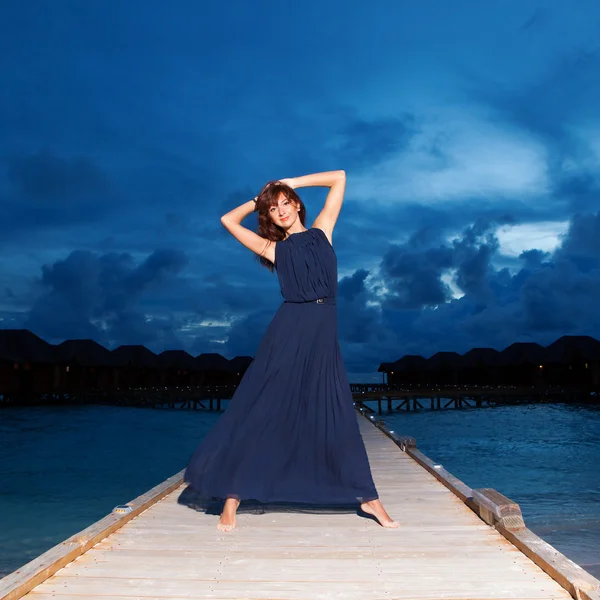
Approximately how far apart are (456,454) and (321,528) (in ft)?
73.7

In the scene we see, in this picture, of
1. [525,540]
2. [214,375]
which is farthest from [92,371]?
[525,540]

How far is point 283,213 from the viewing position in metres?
3.32

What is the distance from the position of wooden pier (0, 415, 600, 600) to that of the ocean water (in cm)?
629

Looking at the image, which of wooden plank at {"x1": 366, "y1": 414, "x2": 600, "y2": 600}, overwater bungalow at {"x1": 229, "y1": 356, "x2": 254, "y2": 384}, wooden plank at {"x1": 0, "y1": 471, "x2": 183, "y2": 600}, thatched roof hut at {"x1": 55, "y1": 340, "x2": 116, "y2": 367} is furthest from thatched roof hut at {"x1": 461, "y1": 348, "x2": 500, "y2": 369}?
wooden plank at {"x1": 0, "y1": 471, "x2": 183, "y2": 600}

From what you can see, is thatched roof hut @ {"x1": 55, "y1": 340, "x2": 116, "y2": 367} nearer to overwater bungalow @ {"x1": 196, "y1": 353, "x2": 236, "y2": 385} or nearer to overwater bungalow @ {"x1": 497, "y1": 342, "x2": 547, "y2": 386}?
overwater bungalow @ {"x1": 196, "y1": 353, "x2": 236, "y2": 385}

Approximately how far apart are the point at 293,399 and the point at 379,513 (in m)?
0.74

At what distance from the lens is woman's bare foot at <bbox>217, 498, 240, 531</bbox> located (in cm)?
306

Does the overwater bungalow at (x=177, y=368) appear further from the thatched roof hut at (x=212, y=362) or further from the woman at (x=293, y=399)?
the woman at (x=293, y=399)

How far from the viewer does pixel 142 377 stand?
2250 inches

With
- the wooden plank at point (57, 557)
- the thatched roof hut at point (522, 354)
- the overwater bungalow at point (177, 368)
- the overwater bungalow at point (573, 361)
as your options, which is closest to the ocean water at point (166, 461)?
the wooden plank at point (57, 557)

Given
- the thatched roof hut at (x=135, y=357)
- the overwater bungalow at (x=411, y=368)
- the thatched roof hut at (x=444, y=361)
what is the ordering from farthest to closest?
the overwater bungalow at (x=411, y=368) → the thatched roof hut at (x=444, y=361) → the thatched roof hut at (x=135, y=357)

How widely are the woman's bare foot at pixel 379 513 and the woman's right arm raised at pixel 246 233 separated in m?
1.40

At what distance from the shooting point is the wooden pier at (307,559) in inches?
84.7

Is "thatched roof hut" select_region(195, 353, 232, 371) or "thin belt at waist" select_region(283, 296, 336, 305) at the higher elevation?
"thatched roof hut" select_region(195, 353, 232, 371)
